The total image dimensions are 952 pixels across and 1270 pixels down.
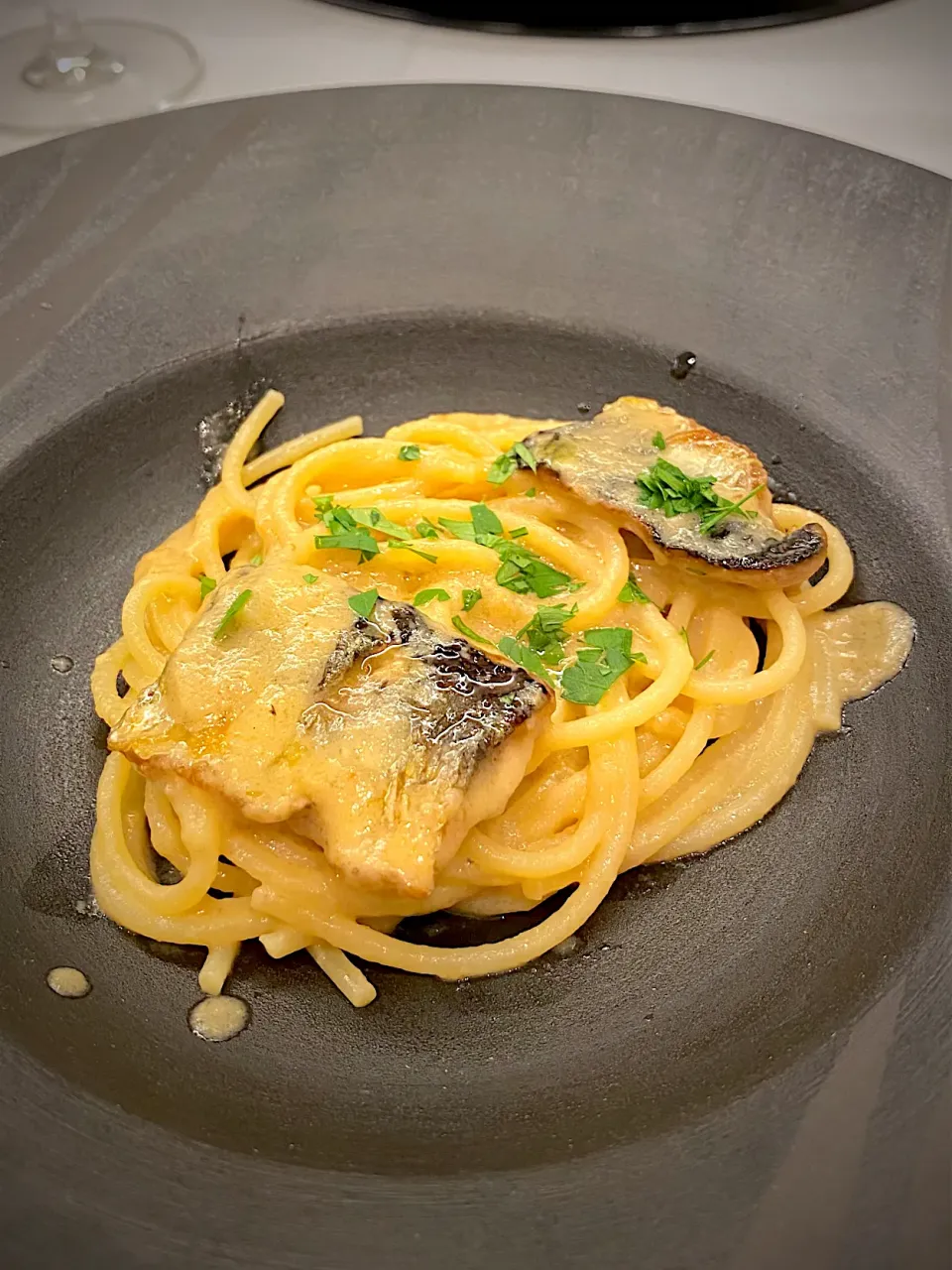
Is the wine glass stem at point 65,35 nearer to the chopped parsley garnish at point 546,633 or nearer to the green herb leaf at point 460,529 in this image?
the green herb leaf at point 460,529

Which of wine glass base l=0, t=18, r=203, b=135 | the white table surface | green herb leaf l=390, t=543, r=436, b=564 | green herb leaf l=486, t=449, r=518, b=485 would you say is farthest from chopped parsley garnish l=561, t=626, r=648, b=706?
Result: wine glass base l=0, t=18, r=203, b=135

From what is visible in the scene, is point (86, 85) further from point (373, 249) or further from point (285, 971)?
point (285, 971)

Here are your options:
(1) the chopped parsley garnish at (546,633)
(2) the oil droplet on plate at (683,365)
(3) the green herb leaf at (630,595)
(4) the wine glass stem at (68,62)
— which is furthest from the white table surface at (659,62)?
(1) the chopped parsley garnish at (546,633)

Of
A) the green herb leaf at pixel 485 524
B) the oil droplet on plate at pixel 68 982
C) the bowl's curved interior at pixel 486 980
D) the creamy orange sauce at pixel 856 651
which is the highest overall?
the creamy orange sauce at pixel 856 651

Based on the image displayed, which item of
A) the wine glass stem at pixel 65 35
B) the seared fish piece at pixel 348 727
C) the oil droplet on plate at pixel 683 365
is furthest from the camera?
the wine glass stem at pixel 65 35

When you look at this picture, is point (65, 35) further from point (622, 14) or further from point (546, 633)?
point (546, 633)

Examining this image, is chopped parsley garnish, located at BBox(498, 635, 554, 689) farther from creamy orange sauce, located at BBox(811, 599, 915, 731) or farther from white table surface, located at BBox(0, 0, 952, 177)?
white table surface, located at BBox(0, 0, 952, 177)

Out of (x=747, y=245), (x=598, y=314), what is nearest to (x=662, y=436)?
(x=598, y=314)
